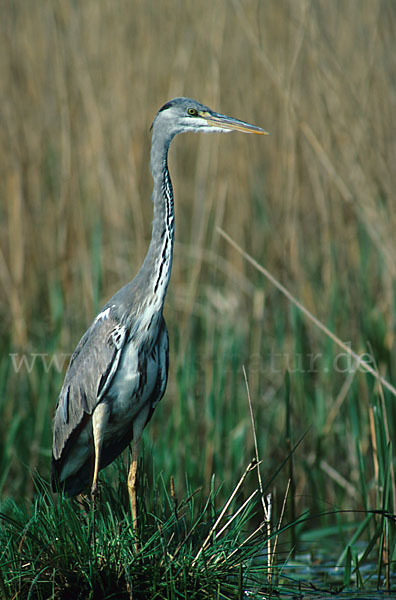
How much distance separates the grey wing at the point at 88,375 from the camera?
2912 mm

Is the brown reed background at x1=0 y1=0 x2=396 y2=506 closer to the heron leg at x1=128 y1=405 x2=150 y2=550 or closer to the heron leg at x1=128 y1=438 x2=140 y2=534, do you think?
the heron leg at x1=128 y1=405 x2=150 y2=550

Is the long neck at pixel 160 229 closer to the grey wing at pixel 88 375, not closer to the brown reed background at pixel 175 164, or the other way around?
the grey wing at pixel 88 375

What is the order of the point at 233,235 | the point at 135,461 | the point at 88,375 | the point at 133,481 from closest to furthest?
the point at 133,481, the point at 135,461, the point at 88,375, the point at 233,235

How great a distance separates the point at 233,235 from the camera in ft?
15.3

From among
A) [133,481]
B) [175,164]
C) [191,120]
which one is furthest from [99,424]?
[175,164]

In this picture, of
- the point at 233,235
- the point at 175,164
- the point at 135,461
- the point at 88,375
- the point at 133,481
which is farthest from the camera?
the point at 233,235

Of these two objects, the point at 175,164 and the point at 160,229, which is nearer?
the point at 160,229

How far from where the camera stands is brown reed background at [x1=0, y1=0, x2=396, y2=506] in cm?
395

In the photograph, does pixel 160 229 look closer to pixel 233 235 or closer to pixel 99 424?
pixel 99 424

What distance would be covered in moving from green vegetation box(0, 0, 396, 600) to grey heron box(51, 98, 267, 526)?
8.6 inches

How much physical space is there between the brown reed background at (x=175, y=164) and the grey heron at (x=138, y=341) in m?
0.81

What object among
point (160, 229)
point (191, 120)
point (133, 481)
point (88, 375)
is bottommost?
point (133, 481)

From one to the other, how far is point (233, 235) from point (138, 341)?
6.14 ft

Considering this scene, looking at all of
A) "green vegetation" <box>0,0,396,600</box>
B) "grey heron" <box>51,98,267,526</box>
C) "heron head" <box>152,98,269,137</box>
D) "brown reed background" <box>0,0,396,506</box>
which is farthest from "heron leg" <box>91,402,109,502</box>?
"heron head" <box>152,98,269,137</box>
